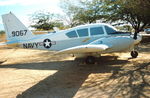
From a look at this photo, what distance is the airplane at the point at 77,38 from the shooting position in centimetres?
991

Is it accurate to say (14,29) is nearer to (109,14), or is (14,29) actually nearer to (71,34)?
(71,34)

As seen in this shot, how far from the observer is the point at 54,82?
746 centimetres

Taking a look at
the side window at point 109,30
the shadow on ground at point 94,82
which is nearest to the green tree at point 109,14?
the side window at point 109,30

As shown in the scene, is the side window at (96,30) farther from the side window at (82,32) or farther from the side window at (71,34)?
the side window at (71,34)

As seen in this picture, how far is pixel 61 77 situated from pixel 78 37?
3.41m

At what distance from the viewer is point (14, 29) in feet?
39.0

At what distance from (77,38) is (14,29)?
4186mm

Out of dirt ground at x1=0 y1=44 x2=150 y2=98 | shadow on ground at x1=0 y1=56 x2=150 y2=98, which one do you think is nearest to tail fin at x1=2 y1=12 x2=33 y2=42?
dirt ground at x1=0 y1=44 x2=150 y2=98

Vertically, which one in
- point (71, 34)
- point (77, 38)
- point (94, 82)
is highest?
point (71, 34)

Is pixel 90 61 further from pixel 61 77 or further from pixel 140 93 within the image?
pixel 140 93

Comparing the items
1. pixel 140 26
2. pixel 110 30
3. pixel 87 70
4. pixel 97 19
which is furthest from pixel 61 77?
pixel 140 26

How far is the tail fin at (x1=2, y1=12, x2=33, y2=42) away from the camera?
38.4 ft

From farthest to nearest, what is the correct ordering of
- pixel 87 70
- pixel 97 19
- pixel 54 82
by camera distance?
pixel 97 19 → pixel 87 70 → pixel 54 82

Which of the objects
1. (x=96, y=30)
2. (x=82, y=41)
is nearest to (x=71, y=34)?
(x=82, y=41)
